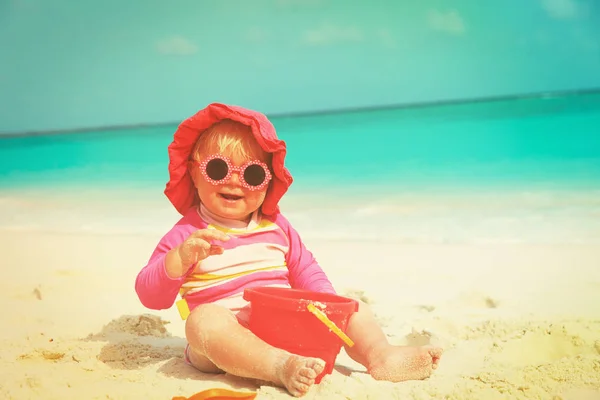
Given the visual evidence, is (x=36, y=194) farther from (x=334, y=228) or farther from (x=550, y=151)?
(x=550, y=151)

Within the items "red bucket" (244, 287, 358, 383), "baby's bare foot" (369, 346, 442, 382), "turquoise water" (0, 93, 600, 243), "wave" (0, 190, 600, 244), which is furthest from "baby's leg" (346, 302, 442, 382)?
"turquoise water" (0, 93, 600, 243)

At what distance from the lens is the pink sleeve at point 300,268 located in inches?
99.5

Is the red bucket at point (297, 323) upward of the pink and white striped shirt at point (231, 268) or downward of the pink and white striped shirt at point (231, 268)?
downward

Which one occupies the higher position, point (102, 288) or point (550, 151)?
point (550, 151)

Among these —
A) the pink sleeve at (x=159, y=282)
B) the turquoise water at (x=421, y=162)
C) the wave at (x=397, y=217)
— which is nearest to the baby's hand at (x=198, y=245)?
the pink sleeve at (x=159, y=282)

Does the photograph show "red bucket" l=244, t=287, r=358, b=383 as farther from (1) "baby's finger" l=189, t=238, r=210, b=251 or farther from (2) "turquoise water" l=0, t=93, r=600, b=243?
(2) "turquoise water" l=0, t=93, r=600, b=243

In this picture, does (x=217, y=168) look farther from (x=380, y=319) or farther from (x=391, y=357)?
(x=380, y=319)

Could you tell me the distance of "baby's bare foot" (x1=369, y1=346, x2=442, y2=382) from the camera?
2168mm

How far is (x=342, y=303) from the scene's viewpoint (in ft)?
6.73

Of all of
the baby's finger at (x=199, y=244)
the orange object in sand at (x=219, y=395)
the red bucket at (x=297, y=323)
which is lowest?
the orange object in sand at (x=219, y=395)

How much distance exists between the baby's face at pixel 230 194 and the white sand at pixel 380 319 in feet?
1.95

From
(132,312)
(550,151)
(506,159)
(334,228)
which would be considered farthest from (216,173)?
(550,151)

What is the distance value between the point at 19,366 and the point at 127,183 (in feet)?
25.8

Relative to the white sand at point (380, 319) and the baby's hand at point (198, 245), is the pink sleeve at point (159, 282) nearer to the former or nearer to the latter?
the baby's hand at point (198, 245)
